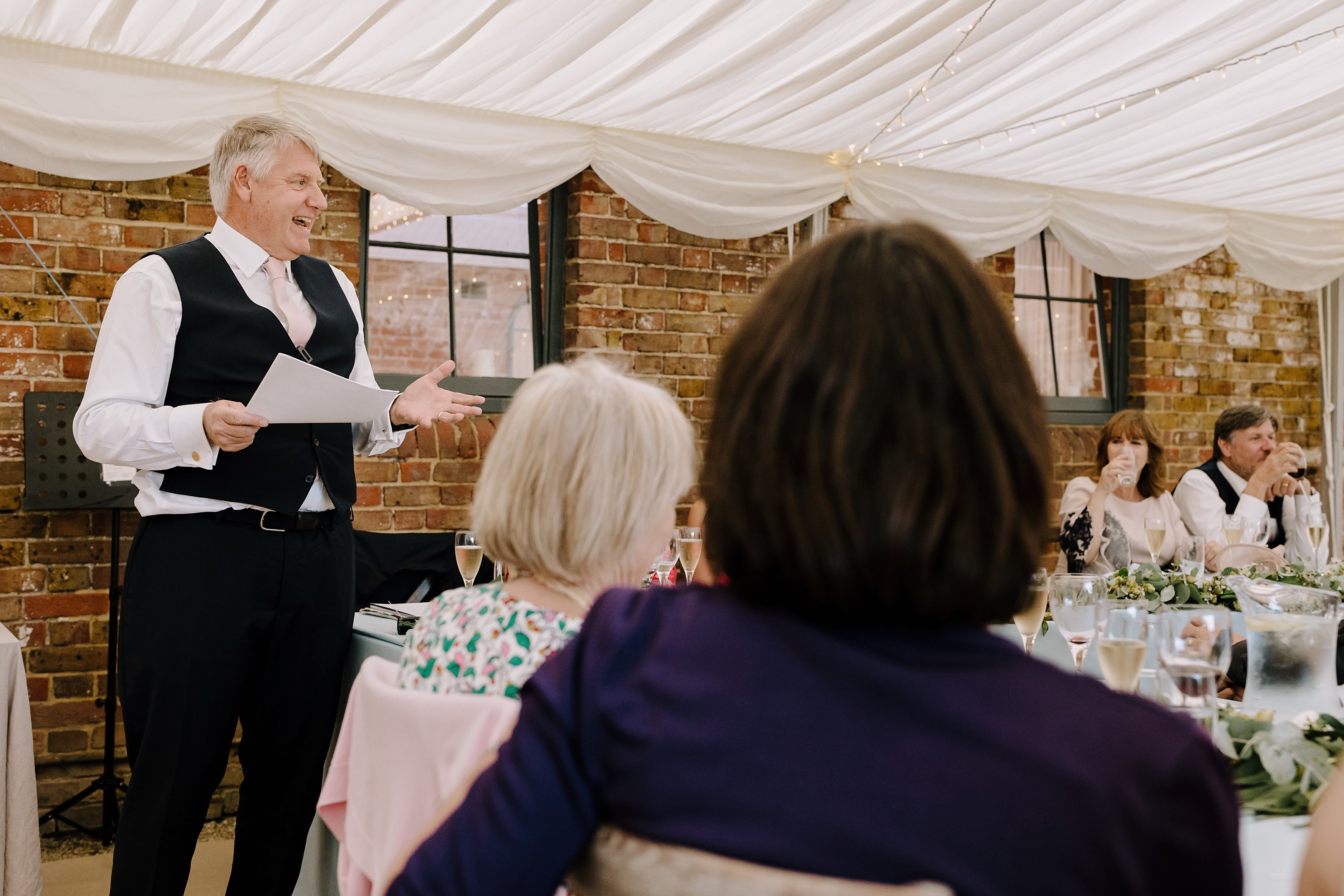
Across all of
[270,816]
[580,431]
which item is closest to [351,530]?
[270,816]

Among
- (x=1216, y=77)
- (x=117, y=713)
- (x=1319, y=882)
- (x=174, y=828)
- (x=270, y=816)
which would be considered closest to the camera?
(x=1319, y=882)

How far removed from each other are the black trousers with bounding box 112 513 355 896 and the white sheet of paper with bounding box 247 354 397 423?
9.6 inches

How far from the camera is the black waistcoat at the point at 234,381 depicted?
193 cm

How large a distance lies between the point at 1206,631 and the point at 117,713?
10.2 ft

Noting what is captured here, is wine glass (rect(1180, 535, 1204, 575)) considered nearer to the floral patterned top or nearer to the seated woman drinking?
the seated woman drinking

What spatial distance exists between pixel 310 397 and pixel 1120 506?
111 inches

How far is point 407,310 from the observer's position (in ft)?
12.6

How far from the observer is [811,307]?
67 centimetres

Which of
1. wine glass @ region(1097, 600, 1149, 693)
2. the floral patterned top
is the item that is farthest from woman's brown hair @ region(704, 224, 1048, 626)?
wine glass @ region(1097, 600, 1149, 693)

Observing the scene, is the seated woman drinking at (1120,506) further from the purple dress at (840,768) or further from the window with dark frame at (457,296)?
the purple dress at (840,768)

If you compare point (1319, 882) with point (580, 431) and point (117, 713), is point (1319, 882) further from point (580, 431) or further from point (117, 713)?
point (117, 713)

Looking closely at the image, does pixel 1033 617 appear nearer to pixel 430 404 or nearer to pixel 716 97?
pixel 430 404

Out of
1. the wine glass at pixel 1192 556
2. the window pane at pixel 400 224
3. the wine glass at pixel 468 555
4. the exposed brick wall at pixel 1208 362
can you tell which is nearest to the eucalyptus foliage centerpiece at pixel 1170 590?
the wine glass at pixel 1192 556

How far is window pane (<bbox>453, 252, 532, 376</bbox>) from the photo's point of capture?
12.9 feet
